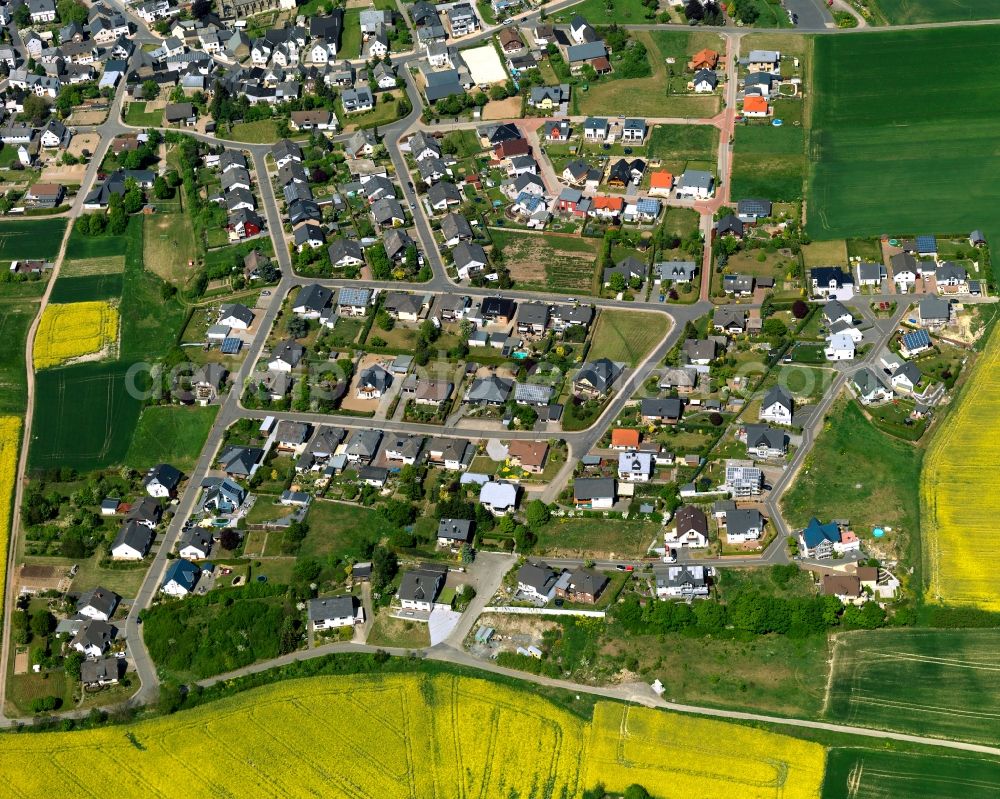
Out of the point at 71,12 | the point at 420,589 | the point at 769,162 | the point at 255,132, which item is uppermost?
the point at 71,12

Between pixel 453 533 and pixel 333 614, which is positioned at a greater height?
pixel 453 533

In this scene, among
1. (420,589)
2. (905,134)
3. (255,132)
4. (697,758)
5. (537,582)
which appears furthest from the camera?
(255,132)

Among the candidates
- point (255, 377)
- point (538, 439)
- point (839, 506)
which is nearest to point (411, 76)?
point (255, 377)

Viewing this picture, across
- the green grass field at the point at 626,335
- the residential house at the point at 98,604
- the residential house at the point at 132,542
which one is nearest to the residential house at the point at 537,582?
the green grass field at the point at 626,335

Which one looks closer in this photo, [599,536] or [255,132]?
[599,536]

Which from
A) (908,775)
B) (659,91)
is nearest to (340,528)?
→ (908,775)

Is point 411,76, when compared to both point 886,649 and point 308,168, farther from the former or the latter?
point 886,649

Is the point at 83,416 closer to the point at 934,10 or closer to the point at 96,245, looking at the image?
the point at 96,245
